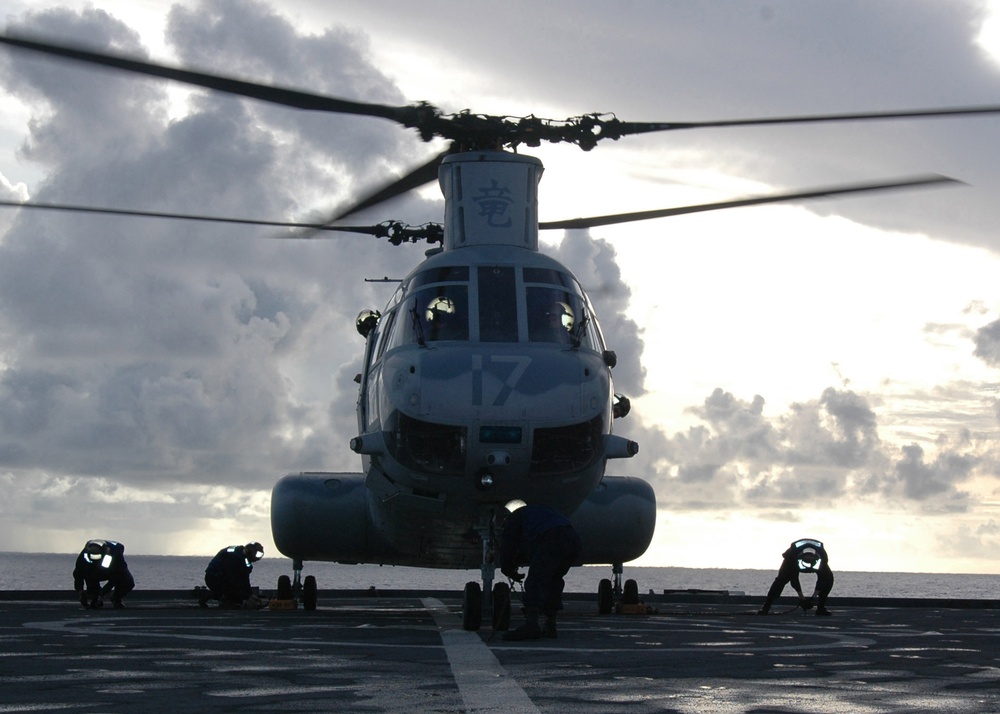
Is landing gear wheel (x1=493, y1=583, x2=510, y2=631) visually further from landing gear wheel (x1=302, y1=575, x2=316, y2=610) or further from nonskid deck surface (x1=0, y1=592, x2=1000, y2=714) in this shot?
landing gear wheel (x1=302, y1=575, x2=316, y2=610)

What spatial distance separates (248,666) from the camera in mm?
9219

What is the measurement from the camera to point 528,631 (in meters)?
12.3

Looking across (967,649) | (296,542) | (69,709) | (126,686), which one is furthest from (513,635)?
(296,542)

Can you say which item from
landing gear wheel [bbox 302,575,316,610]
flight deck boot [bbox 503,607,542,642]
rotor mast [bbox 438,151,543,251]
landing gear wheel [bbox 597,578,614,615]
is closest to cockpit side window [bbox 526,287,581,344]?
rotor mast [bbox 438,151,543,251]

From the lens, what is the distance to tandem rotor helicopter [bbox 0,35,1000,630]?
14914 mm

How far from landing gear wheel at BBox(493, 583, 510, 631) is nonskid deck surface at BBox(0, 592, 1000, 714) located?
21cm

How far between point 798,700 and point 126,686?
3933 mm

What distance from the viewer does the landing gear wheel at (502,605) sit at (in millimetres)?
13562

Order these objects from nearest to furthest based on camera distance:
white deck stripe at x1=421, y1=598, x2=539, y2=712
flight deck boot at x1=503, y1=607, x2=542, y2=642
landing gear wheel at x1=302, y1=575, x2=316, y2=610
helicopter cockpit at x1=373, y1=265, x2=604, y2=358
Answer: white deck stripe at x1=421, y1=598, x2=539, y2=712
flight deck boot at x1=503, y1=607, x2=542, y2=642
helicopter cockpit at x1=373, y1=265, x2=604, y2=358
landing gear wheel at x1=302, y1=575, x2=316, y2=610

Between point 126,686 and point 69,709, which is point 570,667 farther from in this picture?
point 69,709

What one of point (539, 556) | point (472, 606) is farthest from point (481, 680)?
point (472, 606)

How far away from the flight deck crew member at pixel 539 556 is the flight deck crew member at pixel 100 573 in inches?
430

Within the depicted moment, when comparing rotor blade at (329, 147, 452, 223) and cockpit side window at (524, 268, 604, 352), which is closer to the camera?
cockpit side window at (524, 268, 604, 352)

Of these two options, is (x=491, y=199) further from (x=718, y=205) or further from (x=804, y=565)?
(x=804, y=565)
